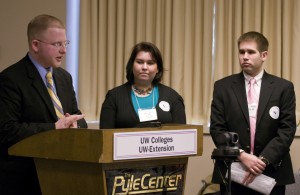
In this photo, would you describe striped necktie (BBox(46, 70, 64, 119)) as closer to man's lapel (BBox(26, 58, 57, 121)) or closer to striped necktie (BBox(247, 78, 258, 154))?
man's lapel (BBox(26, 58, 57, 121))

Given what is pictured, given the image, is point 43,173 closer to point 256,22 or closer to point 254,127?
point 254,127

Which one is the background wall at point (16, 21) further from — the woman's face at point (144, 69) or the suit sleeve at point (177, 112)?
the suit sleeve at point (177, 112)

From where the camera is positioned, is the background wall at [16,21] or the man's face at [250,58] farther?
the background wall at [16,21]

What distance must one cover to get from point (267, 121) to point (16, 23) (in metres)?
3.00

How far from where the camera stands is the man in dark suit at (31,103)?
2.16 metres

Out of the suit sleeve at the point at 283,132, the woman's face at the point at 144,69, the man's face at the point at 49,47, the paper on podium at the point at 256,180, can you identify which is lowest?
the paper on podium at the point at 256,180

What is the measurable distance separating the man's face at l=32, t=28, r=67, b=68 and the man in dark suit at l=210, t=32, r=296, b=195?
50.1 inches

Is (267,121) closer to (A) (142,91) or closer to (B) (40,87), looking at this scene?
(A) (142,91)

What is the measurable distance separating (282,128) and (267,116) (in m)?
0.14

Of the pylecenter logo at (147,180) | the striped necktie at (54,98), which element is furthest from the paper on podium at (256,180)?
the striped necktie at (54,98)

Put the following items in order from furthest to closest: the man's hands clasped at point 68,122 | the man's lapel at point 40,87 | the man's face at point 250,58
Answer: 1. the man's face at point 250,58
2. the man's lapel at point 40,87
3. the man's hands clasped at point 68,122

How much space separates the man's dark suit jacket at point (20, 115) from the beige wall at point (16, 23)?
2.80 metres

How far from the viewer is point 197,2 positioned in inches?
185

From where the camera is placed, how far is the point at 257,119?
320cm
